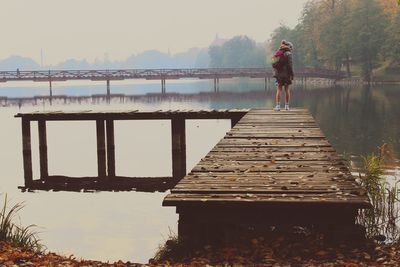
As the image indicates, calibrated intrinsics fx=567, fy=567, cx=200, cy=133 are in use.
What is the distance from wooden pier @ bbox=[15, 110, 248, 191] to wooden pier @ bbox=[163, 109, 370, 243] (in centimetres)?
905

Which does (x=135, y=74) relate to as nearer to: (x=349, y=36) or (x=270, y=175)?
(x=349, y=36)

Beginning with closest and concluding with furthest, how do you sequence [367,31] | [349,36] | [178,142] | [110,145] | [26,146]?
[178,142] < [110,145] < [26,146] < [367,31] < [349,36]

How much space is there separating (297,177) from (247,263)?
182cm

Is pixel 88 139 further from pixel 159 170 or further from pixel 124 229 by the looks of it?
pixel 124 229

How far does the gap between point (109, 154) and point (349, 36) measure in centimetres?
6164

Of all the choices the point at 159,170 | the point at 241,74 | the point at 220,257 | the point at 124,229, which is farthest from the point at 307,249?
the point at 241,74

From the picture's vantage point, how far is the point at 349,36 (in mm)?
77375

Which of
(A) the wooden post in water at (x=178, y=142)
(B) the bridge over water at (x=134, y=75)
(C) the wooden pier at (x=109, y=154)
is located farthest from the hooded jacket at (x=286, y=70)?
(B) the bridge over water at (x=134, y=75)

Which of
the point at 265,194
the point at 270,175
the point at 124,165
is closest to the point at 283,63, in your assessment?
the point at 124,165

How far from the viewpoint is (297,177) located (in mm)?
7254

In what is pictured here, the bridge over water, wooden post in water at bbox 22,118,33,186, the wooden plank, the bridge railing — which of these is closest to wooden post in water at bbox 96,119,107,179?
wooden post in water at bbox 22,118,33,186

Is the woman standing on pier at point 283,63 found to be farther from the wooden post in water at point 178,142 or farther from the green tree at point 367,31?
the green tree at point 367,31

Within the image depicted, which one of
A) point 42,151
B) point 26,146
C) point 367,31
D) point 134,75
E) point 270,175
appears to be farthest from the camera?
point 134,75

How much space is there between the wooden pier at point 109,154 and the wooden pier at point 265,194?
9046 mm
